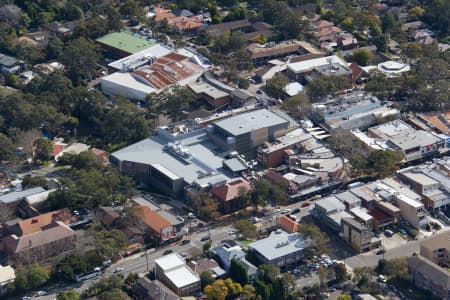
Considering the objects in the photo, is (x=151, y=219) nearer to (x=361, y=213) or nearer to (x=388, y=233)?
(x=361, y=213)

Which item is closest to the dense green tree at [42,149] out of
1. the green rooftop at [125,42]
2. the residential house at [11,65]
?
the residential house at [11,65]

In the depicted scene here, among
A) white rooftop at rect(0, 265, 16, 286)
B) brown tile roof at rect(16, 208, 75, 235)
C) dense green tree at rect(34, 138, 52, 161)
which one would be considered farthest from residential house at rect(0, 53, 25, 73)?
white rooftop at rect(0, 265, 16, 286)

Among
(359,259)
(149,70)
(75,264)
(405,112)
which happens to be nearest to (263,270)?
(359,259)

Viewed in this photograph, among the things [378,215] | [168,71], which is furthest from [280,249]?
[168,71]

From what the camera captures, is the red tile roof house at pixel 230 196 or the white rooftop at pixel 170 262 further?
the red tile roof house at pixel 230 196

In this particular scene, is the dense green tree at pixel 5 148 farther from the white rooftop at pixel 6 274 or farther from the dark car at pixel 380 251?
the dark car at pixel 380 251

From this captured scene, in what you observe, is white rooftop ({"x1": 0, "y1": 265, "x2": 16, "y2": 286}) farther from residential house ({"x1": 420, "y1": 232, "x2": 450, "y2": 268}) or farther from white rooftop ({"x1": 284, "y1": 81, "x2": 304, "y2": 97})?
white rooftop ({"x1": 284, "y1": 81, "x2": 304, "y2": 97})
